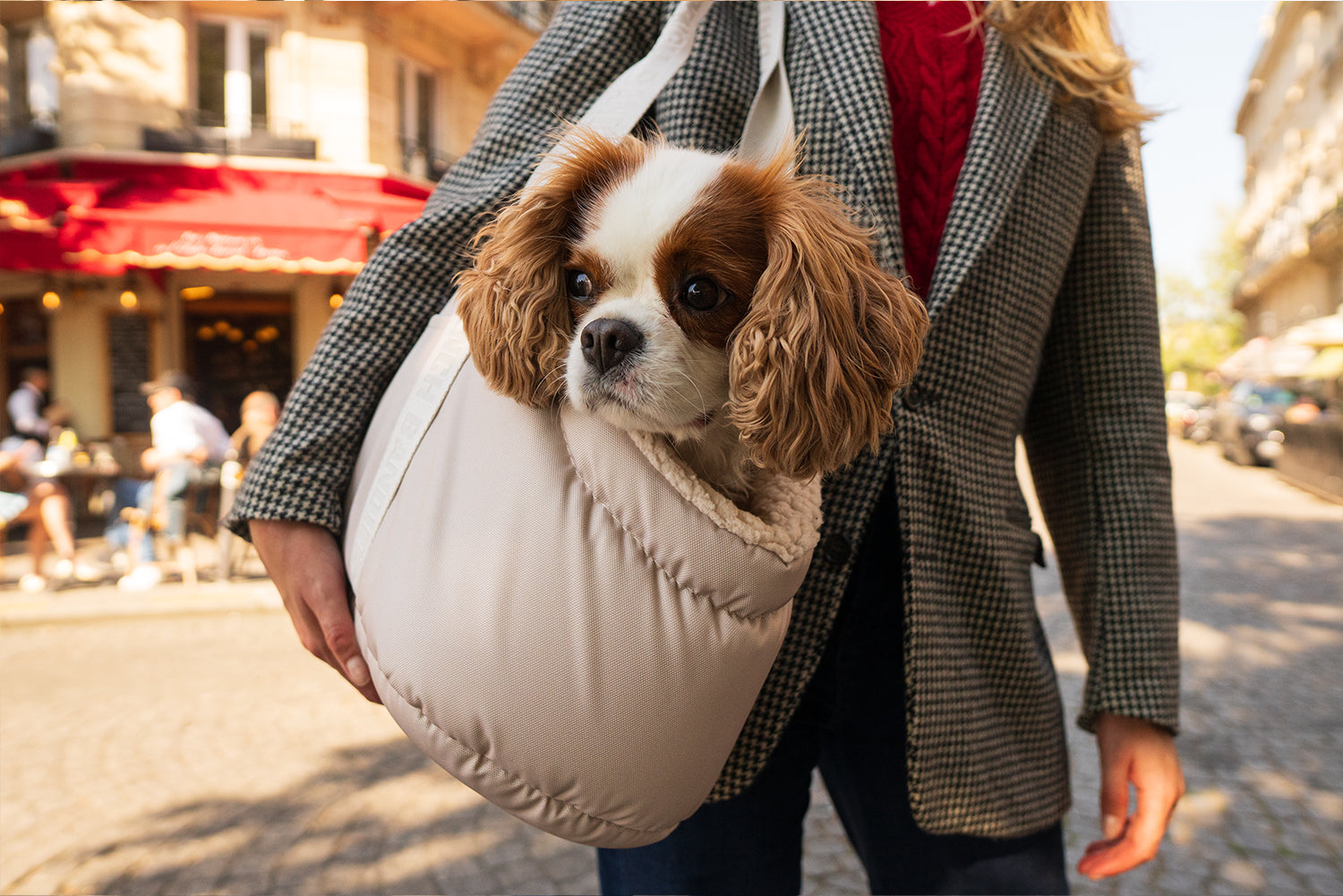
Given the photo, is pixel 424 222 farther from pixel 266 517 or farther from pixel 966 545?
pixel 966 545

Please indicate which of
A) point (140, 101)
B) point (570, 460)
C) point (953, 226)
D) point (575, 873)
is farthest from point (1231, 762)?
point (140, 101)

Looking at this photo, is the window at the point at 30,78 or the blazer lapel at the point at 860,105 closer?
the blazer lapel at the point at 860,105

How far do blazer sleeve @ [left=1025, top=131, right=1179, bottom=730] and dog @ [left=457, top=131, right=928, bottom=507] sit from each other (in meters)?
0.72

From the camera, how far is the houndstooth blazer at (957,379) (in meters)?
1.37

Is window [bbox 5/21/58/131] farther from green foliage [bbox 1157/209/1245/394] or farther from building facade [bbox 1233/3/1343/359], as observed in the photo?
green foliage [bbox 1157/209/1245/394]

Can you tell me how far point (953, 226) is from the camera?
4.63 ft

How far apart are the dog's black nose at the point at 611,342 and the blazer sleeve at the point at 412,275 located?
375mm

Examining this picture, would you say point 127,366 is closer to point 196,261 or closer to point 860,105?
point 196,261

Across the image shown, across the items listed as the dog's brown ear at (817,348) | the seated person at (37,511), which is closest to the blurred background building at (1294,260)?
the dog's brown ear at (817,348)

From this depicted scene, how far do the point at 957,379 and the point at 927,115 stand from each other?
1.40ft

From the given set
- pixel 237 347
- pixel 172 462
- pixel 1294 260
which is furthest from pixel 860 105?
pixel 1294 260

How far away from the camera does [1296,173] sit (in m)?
38.7

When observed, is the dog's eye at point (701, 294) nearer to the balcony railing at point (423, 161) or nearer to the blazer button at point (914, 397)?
the blazer button at point (914, 397)

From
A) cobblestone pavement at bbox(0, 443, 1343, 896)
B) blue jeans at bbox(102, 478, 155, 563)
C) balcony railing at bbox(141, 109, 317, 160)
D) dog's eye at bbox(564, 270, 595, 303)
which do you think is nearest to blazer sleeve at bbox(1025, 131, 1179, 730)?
dog's eye at bbox(564, 270, 595, 303)
